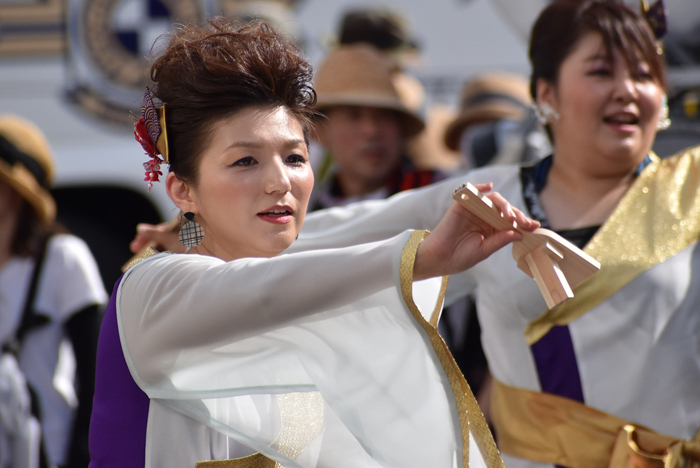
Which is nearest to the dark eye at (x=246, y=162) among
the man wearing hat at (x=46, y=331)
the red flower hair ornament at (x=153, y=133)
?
the red flower hair ornament at (x=153, y=133)

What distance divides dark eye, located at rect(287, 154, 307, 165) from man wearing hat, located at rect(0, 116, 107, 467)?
192 centimetres

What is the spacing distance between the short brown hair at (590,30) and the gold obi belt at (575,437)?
82cm

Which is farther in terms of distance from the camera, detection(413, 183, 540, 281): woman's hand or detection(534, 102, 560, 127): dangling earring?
detection(534, 102, 560, 127): dangling earring

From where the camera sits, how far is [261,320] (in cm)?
142

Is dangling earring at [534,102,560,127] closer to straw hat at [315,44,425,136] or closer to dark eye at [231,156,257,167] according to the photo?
dark eye at [231,156,257,167]

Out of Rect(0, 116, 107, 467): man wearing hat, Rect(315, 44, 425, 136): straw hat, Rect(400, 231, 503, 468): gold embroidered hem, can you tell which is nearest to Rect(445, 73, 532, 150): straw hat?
Rect(315, 44, 425, 136): straw hat

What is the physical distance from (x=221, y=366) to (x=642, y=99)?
129 centimetres

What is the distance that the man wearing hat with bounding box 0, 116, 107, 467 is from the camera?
330 cm

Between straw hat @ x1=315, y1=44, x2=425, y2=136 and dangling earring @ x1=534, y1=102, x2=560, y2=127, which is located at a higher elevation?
straw hat @ x1=315, y1=44, x2=425, y2=136

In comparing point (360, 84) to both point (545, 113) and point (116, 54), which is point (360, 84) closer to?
point (545, 113)

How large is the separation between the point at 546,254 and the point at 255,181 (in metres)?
0.51

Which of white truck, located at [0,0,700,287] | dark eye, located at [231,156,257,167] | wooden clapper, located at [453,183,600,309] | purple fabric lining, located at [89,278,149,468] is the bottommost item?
purple fabric lining, located at [89,278,149,468]

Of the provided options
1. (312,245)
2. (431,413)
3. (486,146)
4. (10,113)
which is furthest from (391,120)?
(10,113)

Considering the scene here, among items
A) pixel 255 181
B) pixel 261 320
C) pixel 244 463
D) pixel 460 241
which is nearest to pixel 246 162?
pixel 255 181
